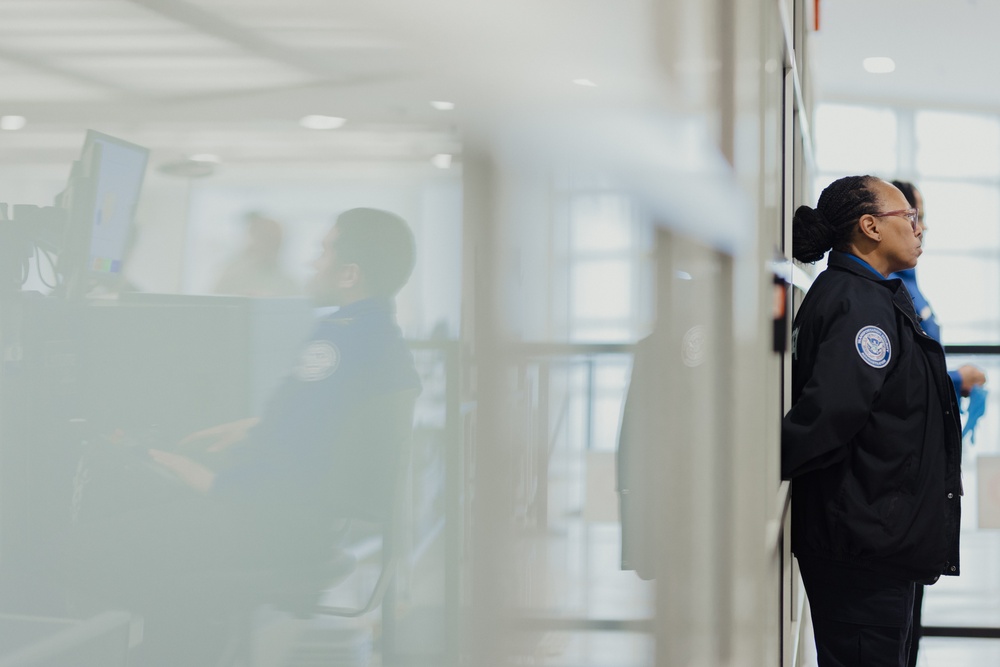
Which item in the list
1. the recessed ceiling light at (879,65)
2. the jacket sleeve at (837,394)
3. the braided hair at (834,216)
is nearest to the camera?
the jacket sleeve at (837,394)

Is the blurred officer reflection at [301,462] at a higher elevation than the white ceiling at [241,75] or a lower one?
lower

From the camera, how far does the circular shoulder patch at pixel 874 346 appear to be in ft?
4.99

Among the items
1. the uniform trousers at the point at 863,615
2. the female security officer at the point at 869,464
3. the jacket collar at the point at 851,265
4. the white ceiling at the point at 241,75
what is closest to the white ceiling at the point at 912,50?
the jacket collar at the point at 851,265

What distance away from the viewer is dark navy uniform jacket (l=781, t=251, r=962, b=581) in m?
1.50

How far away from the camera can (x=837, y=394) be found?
1.48 metres

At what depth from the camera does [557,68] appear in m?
0.37

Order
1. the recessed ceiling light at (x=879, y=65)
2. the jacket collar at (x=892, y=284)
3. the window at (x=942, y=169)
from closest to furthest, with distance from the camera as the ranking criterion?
1. the jacket collar at (x=892, y=284)
2. the recessed ceiling light at (x=879, y=65)
3. the window at (x=942, y=169)

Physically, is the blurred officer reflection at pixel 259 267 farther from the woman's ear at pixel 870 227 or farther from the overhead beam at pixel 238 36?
the woman's ear at pixel 870 227

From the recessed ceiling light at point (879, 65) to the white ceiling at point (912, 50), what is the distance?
3cm

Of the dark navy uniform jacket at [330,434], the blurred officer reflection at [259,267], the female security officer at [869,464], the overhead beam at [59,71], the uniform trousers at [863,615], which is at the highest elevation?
the overhead beam at [59,71]

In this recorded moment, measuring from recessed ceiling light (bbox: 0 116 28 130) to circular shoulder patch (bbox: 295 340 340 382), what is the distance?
3.5 inches

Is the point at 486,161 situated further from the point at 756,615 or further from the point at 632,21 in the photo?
the point at 756,615

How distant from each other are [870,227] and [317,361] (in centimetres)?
168

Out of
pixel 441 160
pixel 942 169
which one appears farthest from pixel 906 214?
pixel 942 169
